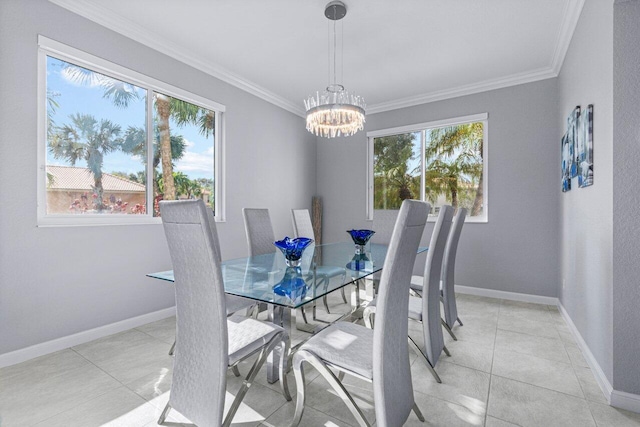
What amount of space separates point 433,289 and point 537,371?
0.88 metres

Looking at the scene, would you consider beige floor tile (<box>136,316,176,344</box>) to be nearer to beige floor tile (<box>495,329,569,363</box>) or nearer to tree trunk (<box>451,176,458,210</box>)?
beige floor tile (<box>495,329,569,363</box>)

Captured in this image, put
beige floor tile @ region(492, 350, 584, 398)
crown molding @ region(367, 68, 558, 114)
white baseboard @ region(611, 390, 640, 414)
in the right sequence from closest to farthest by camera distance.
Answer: white baseboard @ region(611, 390, 640, 414) → beige floor tile @ region(492, 350, 584, 398) → crown molding @ region(367, 68, 558, 114)

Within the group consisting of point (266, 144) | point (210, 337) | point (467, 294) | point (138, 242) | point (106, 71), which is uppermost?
point (106, 71)

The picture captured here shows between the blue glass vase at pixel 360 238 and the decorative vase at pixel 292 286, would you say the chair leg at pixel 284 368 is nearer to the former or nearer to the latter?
the decorative vase at pixel 292 286

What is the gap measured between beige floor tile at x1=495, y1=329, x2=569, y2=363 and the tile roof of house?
11.5ft

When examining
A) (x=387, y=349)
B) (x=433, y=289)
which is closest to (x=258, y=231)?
(x=433, y=289)

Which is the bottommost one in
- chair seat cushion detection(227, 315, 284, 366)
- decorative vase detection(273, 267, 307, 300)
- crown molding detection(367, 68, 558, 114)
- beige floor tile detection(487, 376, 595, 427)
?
beige floor tile detection(487, 376, 595, 427)

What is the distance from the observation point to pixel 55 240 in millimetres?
2387

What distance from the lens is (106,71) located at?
8.91 ft

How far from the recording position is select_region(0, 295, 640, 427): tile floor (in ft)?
5.26

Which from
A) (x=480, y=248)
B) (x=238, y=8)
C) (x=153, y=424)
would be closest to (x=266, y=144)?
(x=238, y=8)

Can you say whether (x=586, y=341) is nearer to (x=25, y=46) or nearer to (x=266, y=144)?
(x=266, y=144)

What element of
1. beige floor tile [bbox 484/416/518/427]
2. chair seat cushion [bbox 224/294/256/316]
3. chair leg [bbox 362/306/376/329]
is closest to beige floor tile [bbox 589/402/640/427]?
beige floor tile [bbox 484/416/518/427]

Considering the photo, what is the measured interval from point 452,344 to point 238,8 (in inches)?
126
